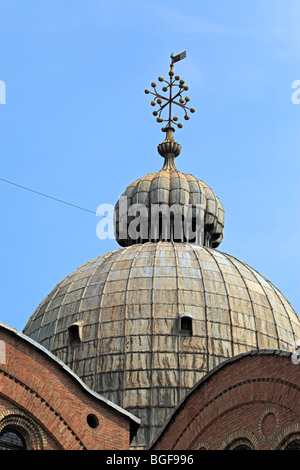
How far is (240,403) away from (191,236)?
80.6 ft

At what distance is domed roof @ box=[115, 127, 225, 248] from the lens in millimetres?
58031

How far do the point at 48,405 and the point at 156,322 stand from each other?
16.3 m

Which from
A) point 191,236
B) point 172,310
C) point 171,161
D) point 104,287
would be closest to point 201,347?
point 172,310

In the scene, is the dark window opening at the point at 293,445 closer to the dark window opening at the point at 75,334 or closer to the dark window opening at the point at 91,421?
the dark window opening at the point at 91,421

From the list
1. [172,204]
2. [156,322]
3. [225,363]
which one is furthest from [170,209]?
[225,363]

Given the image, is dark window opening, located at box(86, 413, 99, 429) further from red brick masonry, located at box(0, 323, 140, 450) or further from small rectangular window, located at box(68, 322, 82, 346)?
small rectangular window, located at box(68, 322, 82, 346)

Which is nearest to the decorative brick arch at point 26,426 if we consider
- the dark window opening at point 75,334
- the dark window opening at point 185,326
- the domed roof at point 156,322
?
the domed roof at point 156,322

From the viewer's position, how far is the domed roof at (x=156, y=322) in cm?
4875

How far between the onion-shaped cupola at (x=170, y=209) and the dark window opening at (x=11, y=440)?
24.4m

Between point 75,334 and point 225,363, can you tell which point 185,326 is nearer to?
point 75,334
